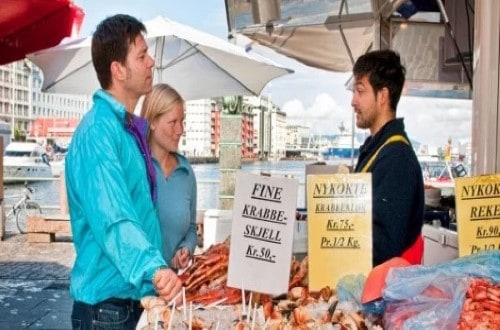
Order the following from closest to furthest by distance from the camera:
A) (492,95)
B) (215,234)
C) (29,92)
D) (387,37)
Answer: (492,95), (387,37), (215,234), (29,92)

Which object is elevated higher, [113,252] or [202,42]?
[202,42]

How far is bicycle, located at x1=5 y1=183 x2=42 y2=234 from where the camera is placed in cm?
1223

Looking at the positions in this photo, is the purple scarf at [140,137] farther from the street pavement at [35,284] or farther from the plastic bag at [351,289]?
the street pavement at [35,284]

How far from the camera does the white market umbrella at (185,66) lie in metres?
7.08

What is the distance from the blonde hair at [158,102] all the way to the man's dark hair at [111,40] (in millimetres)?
930

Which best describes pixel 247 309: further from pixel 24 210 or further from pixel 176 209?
pixel 24 210

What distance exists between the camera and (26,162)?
4194 centimetres

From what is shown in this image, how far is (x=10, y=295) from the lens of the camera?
7074 millimetres

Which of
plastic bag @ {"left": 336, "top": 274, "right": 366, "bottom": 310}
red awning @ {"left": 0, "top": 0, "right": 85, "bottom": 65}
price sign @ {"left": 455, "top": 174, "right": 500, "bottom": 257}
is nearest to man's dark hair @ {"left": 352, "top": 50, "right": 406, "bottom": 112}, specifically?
price sign @ {"left": 455, "top": 174, "right": 500, "bottom": 257}

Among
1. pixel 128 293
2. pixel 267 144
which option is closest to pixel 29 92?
pixel 267 144

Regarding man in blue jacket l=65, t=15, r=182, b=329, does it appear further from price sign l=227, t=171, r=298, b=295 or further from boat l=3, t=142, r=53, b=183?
boat l=3, t=142, r=53, b=183

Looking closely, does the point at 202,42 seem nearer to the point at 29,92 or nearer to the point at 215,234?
the point at 215,234

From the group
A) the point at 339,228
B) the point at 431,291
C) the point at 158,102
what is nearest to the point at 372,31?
the point at 158,102

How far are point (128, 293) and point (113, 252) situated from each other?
0.27 meters
